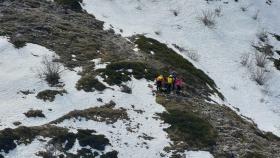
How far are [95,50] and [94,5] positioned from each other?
481 inches

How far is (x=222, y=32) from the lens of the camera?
51.2 m

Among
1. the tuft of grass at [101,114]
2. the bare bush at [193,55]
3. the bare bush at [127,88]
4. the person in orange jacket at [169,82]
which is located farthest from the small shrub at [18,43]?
the bare bush at [193,55]

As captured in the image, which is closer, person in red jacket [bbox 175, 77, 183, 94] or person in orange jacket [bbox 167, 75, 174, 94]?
person in orange jacket [bbox 167, 75, 174, 94]

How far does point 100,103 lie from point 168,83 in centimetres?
525

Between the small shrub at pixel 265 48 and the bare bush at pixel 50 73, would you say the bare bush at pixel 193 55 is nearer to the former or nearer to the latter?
the small shrub at pixel 265 48

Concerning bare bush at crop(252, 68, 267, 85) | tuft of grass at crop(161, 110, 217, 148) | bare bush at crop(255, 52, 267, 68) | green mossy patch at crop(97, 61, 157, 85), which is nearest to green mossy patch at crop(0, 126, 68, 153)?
tuft of grass at crop(161, 110, 217, 148)

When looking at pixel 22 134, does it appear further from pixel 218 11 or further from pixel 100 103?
pixel 218 11

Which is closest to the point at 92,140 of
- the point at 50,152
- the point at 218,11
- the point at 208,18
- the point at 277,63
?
the point at 50,152

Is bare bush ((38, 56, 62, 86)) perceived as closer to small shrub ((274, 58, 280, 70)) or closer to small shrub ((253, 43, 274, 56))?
small shrub ((274, 58, 280, 70))

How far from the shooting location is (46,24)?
3981cm

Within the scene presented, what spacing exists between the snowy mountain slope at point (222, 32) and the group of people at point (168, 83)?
19.6ft

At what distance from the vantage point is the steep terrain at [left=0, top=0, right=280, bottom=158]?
27.5 meters

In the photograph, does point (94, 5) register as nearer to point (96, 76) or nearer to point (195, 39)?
point (195, 39)

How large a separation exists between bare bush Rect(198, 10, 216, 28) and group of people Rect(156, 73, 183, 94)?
1754 cm
